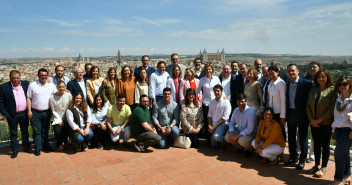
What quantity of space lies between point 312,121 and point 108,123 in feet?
13.0

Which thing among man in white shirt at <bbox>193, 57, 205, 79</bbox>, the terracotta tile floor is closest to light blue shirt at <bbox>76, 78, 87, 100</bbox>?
the terracotta tile floor

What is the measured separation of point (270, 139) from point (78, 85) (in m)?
4.26

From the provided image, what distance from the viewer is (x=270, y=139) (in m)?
4.33

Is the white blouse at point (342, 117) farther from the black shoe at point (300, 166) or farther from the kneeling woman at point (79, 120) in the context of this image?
the kneeling woman at point (79, 120)

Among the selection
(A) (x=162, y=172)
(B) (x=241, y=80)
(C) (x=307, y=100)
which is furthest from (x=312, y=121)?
(A) (x=162, y=172)

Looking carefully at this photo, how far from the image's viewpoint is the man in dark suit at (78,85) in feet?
18.0

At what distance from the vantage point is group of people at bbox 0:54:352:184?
158 inches

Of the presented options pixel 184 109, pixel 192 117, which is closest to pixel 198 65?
pixel 184 109

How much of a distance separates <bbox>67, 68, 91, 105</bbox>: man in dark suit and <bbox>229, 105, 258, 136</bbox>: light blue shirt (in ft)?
10.9

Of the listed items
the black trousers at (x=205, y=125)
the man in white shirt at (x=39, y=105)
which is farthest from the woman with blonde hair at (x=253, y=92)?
the man in white shirt at (x=39, y=105)

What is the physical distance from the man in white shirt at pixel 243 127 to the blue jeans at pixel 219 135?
0.14 m

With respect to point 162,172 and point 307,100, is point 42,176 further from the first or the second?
point 307,100

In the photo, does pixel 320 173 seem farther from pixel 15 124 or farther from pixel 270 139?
pixel 15 124

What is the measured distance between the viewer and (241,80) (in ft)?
18.2
